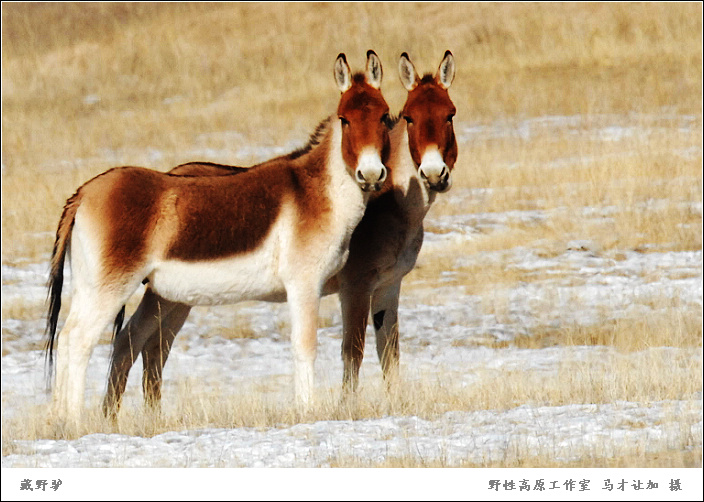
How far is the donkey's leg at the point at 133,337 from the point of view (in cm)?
916

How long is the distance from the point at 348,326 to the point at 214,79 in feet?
86.9

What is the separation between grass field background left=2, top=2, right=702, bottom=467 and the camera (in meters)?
11.6

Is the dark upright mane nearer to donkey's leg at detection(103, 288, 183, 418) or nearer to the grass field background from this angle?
donkey's leg at detection(103, 288, 183, 418)

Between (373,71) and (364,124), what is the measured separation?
1.96 ft

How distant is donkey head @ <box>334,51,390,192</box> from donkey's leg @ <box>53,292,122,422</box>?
2.17 metres

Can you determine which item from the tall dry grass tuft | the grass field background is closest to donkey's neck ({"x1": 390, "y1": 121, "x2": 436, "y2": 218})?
the grass field background

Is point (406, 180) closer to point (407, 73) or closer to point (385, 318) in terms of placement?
point (407, 73)

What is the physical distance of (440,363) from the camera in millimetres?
12500

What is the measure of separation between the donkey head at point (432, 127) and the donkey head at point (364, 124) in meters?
0.44

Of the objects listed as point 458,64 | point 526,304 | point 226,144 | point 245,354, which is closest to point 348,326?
point 245,354

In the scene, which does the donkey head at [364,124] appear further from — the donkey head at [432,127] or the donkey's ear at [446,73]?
the donkey's ear at [446,73]

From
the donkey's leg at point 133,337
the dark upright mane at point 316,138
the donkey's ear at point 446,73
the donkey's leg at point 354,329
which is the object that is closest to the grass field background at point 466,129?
the donkey's leg at point 354,329

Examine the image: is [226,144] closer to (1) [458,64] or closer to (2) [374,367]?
(1) [458,64]

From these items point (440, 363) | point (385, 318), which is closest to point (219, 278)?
point (385, 318)
